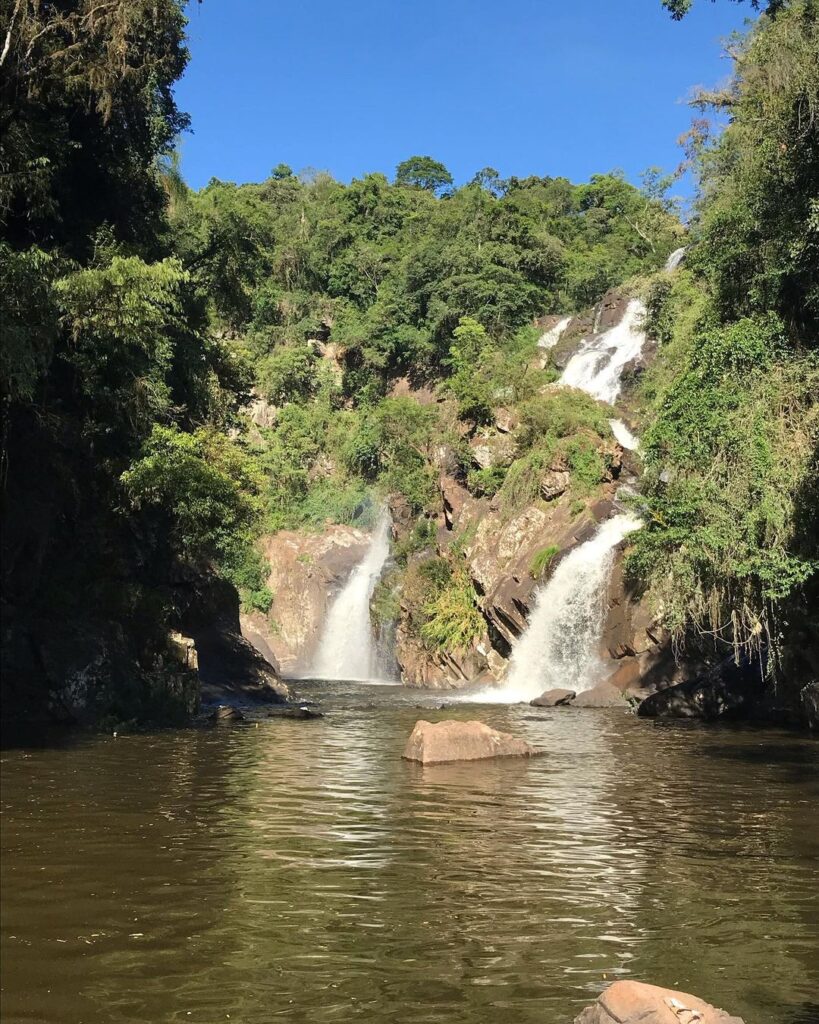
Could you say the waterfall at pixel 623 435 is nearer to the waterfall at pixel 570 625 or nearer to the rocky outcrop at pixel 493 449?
the rocky outcrop at pixel 493 449

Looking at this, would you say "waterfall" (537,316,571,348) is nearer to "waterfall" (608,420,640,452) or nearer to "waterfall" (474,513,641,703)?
"waterfall" (608,420,640,452)

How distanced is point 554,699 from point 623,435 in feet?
53.4

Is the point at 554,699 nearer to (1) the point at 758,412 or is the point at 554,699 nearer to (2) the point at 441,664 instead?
(1) the point at 758,412

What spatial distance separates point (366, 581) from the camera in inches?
1825

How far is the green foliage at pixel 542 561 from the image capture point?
3238cm

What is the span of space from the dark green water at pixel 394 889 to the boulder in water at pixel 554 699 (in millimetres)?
11995

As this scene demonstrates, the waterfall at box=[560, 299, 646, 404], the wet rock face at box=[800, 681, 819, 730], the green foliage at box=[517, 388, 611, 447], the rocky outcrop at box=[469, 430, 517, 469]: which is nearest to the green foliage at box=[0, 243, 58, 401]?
the wet rock face at box=[800, 681, 819, 730]

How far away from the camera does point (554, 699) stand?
2644cm

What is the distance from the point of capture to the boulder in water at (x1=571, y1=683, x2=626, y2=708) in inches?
1024

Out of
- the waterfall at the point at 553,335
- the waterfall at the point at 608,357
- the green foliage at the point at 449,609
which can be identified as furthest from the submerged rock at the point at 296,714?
the waterfall at the point at 553,335

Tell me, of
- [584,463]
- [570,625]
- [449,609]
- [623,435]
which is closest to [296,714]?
[570,625]

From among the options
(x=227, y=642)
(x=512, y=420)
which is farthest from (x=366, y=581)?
(x=227, y=642)

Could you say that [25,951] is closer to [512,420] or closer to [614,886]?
[614,886]

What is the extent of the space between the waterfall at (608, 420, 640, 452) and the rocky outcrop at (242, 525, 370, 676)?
1506cm
